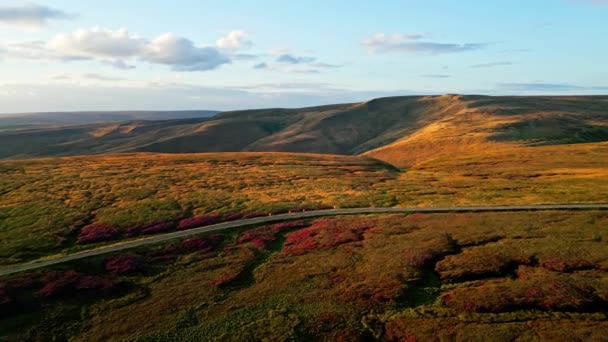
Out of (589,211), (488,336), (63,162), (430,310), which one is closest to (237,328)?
(430,310)

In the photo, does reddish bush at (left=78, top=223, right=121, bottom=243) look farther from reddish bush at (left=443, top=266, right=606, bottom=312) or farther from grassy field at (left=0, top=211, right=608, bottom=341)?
reddish bush at (left=443, top=266, right=606, bottom=312)

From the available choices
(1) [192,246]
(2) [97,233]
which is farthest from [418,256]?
(2) [97,233]

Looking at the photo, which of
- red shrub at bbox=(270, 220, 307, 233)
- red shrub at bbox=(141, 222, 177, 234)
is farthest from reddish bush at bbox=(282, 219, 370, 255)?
red shrub at bbox=(141, 222, 177, 234)

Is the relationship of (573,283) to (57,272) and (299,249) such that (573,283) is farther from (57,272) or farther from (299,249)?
(57,272)

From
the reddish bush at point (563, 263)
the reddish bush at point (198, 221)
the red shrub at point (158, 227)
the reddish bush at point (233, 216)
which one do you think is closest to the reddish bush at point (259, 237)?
the reddish bush at point (233, 216)

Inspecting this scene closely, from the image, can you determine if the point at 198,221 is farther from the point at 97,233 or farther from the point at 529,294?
the point at 529,294

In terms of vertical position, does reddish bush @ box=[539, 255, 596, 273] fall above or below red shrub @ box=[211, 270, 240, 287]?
above

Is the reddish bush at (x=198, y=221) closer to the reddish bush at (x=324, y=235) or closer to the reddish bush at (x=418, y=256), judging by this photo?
the reddish bush at (x=324, y=235)
